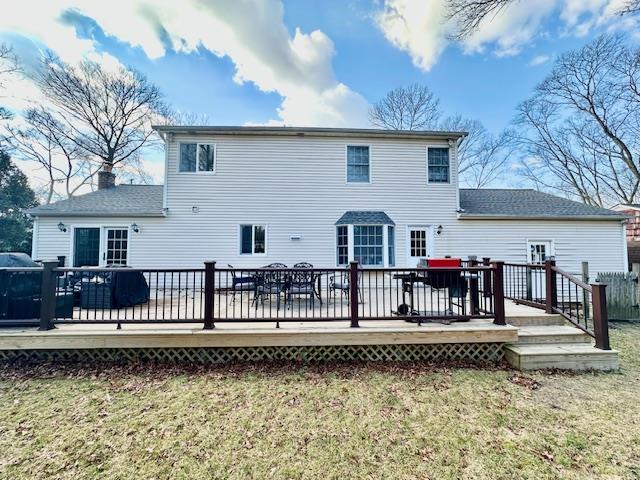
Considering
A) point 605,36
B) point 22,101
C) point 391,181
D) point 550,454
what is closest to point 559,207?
point 391,181

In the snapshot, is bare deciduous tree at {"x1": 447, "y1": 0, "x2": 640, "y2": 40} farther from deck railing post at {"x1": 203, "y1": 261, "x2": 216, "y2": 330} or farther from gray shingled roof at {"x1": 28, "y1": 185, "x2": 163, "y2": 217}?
gray shingled roof at {"x1": 28, "y1": 185, "x2": 163, "y2": 217}

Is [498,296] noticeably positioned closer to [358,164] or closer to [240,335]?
[240,335]

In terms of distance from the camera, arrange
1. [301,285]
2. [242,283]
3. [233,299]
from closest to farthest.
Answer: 1. [233,299]
2. [301,285]
3. [242,283]

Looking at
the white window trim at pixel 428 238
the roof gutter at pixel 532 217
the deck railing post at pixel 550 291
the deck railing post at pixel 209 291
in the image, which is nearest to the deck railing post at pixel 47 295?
the deck railing post at pixel 209 291

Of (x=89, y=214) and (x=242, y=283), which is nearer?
(x=242, y=283)

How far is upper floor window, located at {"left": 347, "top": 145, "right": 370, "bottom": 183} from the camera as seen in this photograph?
10.3m

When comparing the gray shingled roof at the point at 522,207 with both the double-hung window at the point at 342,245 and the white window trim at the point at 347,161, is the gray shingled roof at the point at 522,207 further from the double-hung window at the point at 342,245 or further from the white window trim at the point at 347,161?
the double-hung window at the point at 342,245

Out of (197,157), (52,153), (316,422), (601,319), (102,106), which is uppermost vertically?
(102,106)

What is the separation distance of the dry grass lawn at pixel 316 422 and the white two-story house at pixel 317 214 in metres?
5.98

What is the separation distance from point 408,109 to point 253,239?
16.3 metres

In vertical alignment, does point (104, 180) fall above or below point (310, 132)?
below

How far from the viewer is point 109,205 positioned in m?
9.94

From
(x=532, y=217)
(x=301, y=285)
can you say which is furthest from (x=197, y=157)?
(x=532, y=217)

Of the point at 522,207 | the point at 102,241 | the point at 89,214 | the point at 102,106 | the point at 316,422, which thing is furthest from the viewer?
the point at 102,106
